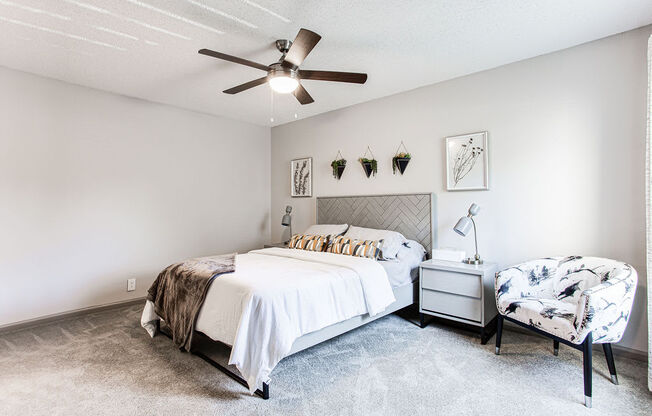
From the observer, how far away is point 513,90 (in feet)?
10.6

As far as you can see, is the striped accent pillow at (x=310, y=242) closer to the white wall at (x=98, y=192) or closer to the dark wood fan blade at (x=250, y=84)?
the white wall at (x=98, y=192)

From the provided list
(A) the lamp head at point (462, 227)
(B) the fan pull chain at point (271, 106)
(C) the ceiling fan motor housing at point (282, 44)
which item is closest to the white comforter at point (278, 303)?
(A) the lamp head at point (462, 227)

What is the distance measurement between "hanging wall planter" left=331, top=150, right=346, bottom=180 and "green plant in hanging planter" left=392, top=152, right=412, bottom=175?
2.60 ft

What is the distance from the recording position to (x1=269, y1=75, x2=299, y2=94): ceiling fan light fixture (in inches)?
A: 104

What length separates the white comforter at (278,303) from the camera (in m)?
2.11

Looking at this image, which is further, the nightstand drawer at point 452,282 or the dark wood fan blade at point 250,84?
the nightstand drawer at point 452,282

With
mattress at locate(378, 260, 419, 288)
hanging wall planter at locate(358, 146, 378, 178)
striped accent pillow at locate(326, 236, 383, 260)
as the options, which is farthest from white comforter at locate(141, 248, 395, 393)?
hanging wall planter at locate(358, 146, 378, 178)

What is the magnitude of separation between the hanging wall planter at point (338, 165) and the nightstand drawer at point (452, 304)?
2029 mm

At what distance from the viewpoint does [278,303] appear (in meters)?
2.21

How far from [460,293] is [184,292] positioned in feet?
7.84

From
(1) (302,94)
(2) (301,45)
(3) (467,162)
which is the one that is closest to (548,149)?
(3) (467,162)

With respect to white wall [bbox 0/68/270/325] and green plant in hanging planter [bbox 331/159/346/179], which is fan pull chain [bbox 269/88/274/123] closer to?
white wall [bbox 0/68/270/325]

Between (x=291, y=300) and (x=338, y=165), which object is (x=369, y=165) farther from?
(x=291, y=300)

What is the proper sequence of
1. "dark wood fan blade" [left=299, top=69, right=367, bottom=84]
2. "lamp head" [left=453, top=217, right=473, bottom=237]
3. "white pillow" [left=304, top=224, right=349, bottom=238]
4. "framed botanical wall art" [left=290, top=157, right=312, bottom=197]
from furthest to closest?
"framed botanical wall art" [left=290, top=157, right=312, bottom=197] < "white pillow" [left=304, top=224, right=349, bottom=238] < "lamp head" [left=453, top=217, right=473, bottom=237] < "dark wood fan blade" [left=299, top=69, right=367, bottom=84]
